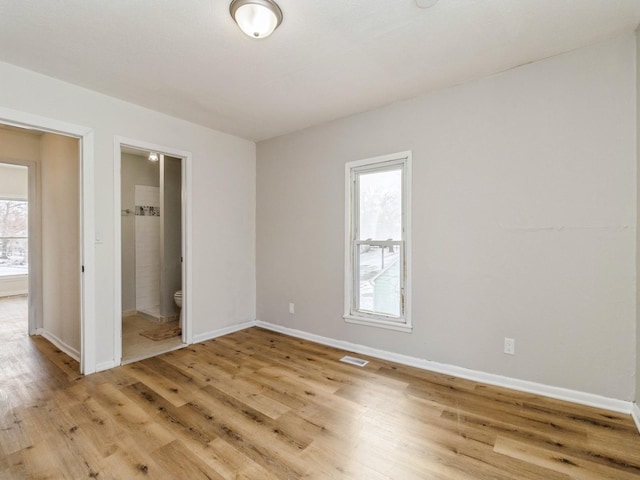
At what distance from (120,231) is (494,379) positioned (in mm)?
3878

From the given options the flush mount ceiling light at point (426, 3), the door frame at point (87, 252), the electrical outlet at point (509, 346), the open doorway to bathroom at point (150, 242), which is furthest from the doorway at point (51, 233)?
the electrical outlet at point (509, 346)

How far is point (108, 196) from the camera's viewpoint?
3.09 metres

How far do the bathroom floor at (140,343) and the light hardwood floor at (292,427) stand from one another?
1.06ft

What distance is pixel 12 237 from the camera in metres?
6.87

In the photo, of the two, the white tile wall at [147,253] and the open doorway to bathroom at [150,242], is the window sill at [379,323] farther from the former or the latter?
the white tile wall at [147,253]

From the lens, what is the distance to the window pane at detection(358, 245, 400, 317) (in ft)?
10.8

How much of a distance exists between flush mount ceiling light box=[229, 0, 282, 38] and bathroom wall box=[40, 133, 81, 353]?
245 cm

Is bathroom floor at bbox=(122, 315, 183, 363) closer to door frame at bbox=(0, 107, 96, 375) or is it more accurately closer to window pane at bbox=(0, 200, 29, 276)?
door frame at bbox=(0, 107, 96, 375)

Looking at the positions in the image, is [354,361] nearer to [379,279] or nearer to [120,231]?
[379,279]

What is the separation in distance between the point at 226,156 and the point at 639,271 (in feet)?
13.8

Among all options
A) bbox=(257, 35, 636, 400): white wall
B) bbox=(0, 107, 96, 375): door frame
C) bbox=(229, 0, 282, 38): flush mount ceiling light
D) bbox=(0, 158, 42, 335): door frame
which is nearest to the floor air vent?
bbox=(257, 35, 636, 400): white wall

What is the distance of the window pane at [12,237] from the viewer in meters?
6.72

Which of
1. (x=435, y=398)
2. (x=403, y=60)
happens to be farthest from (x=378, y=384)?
(x=403, y=60)

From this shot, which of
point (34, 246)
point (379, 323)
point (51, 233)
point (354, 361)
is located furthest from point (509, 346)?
point (34, 246)
